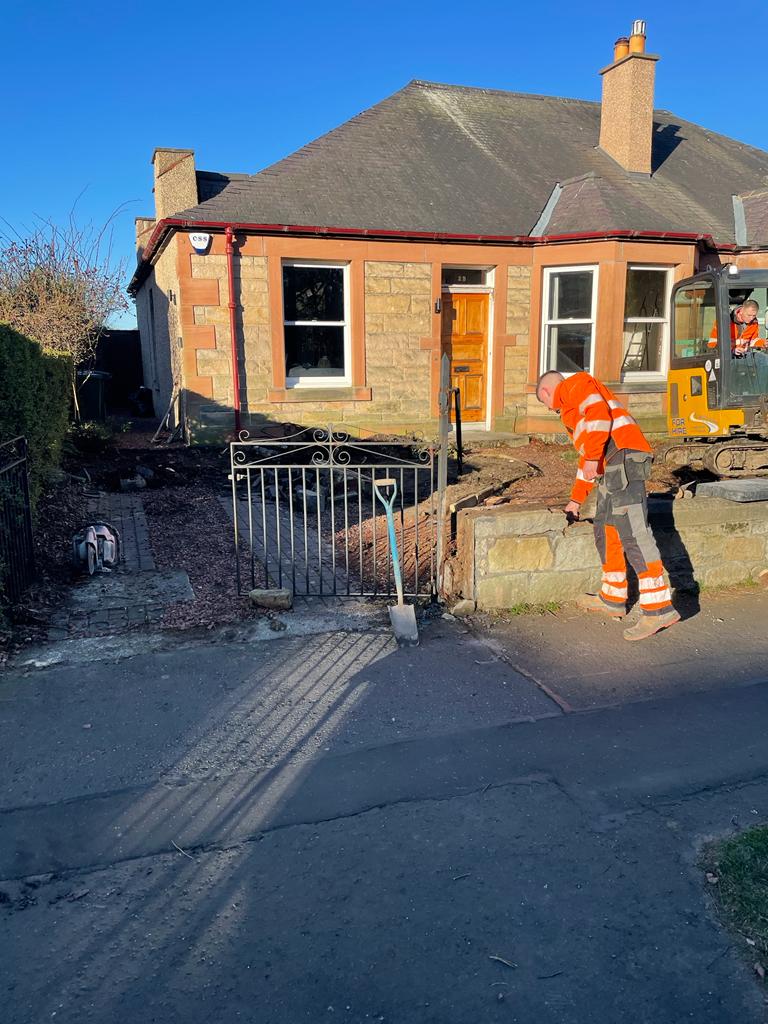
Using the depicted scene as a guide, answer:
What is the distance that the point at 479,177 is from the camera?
46.3ft

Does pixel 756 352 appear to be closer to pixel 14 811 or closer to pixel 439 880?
pixel 439 880

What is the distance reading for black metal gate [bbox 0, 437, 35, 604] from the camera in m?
5.29

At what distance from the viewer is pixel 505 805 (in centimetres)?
329

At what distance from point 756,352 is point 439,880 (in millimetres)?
8567

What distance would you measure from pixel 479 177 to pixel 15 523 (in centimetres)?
1167

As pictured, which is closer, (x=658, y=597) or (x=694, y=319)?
(x=658, y=597)

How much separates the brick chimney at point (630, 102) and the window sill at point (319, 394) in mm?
7341

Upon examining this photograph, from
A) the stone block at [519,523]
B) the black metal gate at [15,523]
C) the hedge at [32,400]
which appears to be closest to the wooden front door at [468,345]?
the hedge at [32,400]

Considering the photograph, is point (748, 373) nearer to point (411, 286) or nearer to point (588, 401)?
point (588, 401)

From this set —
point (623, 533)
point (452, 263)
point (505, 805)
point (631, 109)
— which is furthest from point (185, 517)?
point (631, 109)

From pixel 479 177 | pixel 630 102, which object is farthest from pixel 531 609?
pixel 630 102

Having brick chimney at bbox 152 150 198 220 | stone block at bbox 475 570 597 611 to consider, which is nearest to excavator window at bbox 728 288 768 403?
stone block at bbox 475 570 597 611

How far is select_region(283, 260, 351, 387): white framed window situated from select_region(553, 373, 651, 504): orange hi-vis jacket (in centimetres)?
808

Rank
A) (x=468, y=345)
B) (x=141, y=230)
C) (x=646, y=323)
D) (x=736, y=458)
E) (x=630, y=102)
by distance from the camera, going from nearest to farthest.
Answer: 1. (x=736, y=458)
2. (x=646, y=323)
3. (x=468, y=345)
4. (x=630, y=102)
5. (x=141, y=230)
